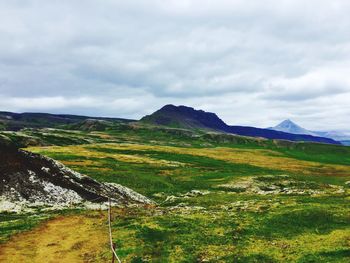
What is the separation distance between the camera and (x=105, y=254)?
3281 centimetres

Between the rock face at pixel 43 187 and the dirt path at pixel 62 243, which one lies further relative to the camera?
the rock face at pixel 43 187

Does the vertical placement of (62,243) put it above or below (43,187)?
below

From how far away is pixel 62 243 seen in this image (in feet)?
122

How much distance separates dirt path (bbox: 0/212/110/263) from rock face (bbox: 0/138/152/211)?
436 inches

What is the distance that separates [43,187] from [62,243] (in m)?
23.6

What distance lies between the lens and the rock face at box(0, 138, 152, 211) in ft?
180

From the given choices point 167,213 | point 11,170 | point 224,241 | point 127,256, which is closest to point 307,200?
point 167,213

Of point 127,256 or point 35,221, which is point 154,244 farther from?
point 35,221

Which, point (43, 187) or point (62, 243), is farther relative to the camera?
point (43, 187)

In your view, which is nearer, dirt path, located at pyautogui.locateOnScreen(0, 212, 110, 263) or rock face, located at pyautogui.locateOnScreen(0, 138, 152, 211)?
dirt path, located at pyautogui.locateOnScreen(0, 212, 110, 263)

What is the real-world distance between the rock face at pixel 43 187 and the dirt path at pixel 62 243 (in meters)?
11.1

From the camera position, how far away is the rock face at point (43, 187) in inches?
2166

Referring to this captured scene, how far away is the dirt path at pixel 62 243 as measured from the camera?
32750 millimetres

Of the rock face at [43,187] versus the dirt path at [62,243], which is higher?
the rock face at [43,187]
